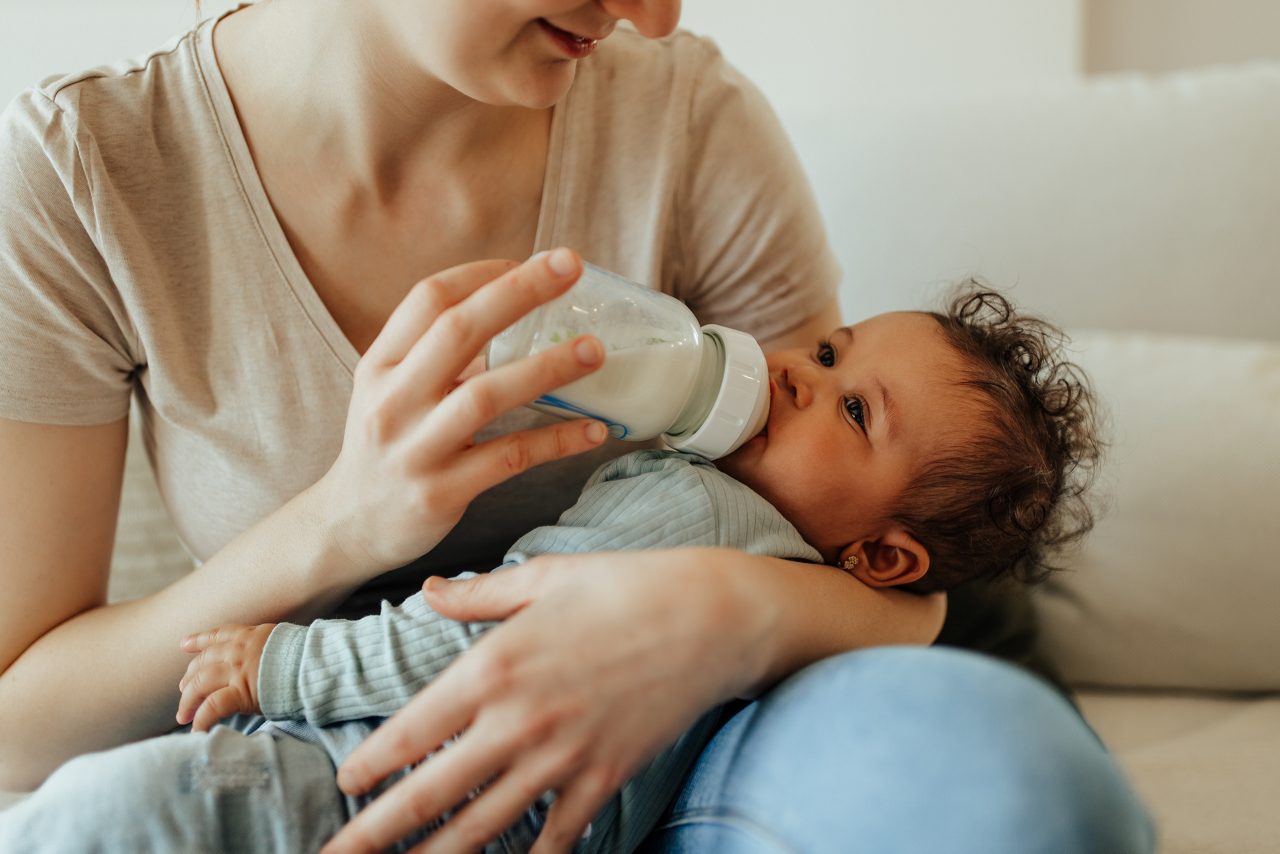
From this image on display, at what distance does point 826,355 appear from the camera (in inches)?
40.7

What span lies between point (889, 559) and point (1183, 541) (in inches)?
19.6

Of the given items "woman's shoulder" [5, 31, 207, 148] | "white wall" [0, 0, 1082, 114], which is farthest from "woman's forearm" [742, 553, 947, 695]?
"white wall" [0, 0, 1082, 114]

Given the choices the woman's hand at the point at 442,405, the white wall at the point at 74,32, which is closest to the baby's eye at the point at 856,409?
the woman's hand at the point at 442,405

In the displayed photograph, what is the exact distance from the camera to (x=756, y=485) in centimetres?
96

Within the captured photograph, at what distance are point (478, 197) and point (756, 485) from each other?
46cm

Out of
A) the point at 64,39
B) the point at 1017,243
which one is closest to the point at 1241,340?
the point at 1017,243

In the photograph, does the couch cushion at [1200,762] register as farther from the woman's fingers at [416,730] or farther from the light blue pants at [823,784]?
the woman's fingers at [416,730]

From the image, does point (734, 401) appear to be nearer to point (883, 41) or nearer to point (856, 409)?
point (856, 409)

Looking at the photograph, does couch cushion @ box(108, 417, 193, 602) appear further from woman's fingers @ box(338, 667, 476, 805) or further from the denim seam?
the denim seam

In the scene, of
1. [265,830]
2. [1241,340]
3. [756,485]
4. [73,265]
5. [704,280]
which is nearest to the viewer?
[265,830]

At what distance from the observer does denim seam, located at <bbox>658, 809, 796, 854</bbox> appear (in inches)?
24.1

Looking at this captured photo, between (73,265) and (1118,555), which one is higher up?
(73,265)

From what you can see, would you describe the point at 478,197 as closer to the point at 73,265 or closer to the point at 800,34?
the point at 73,265

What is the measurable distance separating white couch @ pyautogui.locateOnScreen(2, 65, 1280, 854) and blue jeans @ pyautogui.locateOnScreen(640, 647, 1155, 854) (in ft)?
2.17
